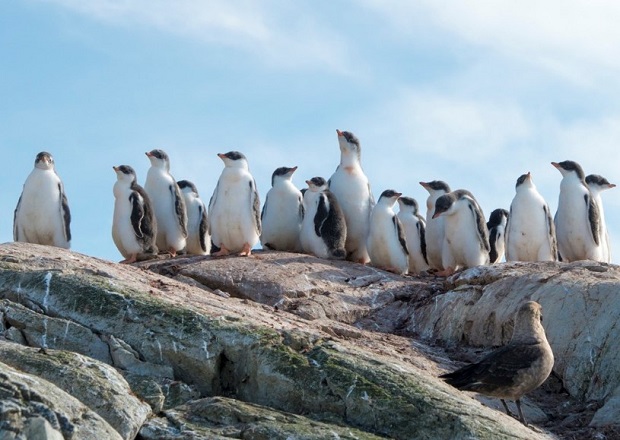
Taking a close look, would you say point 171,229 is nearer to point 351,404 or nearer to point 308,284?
point 308,284

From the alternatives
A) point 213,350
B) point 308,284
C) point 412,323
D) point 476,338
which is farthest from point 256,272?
point 213,350

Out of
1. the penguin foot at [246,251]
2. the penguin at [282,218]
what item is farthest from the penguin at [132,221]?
the penguin at [282,218]

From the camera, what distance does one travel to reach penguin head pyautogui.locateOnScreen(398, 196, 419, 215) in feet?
77.2

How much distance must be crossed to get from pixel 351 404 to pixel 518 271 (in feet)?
20.7

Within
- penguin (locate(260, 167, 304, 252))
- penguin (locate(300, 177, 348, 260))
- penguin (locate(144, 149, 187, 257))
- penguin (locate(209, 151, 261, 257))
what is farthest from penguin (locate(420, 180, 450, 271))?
penguin (locate(144, 149, 187, 257))

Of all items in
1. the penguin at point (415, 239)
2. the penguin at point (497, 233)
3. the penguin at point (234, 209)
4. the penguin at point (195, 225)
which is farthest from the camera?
the penguin at point (497, 233)

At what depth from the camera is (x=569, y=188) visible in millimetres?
22281

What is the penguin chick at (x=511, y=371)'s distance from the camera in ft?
39.9

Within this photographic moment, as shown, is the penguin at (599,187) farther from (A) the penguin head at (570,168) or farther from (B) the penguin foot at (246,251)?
(B) the penguin foot at (246,251)

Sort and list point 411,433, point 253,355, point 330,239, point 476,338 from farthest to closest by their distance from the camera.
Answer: point 330,239
point 476,338
point 253,355
point 411,433

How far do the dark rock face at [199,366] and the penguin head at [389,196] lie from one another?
24.6ft

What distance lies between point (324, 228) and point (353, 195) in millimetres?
1741

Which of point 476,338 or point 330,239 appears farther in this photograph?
point 330,239

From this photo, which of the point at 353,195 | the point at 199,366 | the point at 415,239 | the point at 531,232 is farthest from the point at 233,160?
the point at 199,366
